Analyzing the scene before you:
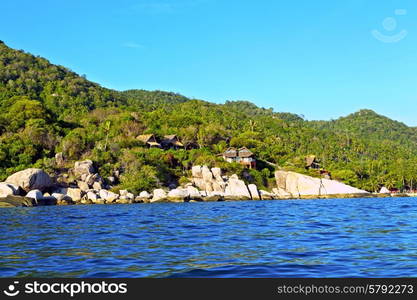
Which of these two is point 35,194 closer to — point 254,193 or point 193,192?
point 193,192

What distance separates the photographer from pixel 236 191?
5594 cm

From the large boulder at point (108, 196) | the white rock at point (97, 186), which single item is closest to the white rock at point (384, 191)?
the large boulder at point (108, 196)

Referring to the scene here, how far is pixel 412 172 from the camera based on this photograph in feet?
278

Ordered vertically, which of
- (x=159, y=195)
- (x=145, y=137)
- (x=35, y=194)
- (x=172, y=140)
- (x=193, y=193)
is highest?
(x=145, y=137)

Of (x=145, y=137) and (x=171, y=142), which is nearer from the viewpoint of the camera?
(x=145, y=137)

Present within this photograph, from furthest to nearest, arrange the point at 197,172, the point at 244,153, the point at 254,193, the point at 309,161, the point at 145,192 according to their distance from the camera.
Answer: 1. the point at 309,161
2. the point at 244,153
3. the point at 197,172
4. the point at 254,193
5. the point at 145,192

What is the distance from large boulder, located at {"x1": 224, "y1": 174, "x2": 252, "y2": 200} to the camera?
54.3m

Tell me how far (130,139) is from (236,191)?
21943 mm

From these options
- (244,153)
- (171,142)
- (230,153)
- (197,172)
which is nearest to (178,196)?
(197,172)

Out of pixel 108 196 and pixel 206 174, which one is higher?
pixel 206 174

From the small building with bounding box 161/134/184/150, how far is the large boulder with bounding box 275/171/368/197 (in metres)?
21.7

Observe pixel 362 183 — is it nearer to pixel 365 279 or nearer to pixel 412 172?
pixel 412 172

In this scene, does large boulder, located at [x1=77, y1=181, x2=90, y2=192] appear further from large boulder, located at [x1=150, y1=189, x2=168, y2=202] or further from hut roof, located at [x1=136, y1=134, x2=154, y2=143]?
hut roof, located at [x1=136, y1=134, x2=154, y2=143]

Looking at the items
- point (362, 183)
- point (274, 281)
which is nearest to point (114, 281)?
point (274, 281)
